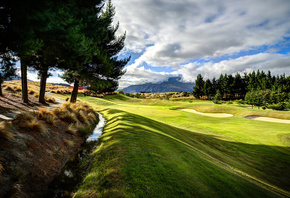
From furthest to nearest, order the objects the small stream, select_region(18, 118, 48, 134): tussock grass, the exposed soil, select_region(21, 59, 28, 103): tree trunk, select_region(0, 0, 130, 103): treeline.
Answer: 1. select_region(21, 59, 28, 103): tree trunk
2. select_region(18, 118, 48, 134): tussock grass
3. select_region(0, 0, 130, 103): treeline
4. the small stream
5. the exposed soil

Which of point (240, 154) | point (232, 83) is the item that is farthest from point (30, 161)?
point (232, 83)

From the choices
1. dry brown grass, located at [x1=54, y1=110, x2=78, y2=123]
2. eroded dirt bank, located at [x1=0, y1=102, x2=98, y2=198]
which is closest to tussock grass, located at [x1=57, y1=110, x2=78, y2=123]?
dry brown grass, located at [x1=54, y1=110, x2=78, y2=123]

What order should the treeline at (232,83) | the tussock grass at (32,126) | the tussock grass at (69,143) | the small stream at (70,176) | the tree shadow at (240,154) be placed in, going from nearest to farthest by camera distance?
1. the small stream at (70,176)
2. the tussock grass at (32,126)
3. the tussock grass at (69,143)
4. the tree shadow at (240,154)
5. the treeline at (232,83)

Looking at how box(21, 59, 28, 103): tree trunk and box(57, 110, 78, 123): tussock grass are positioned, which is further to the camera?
box(21, 59, 28, 103): tree trunk

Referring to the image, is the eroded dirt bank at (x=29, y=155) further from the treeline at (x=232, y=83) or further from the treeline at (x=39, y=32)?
the treeline at (x=232, y=83)

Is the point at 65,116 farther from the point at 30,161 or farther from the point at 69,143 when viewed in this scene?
the point at 30,161

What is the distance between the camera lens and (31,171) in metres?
3.67

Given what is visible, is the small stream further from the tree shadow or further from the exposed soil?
the tree shadow

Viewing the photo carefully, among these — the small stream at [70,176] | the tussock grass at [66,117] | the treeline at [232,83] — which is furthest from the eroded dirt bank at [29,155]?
the treeline at [232,83]

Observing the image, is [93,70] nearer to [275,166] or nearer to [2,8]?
[2,8]

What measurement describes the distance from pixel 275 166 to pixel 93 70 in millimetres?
20613

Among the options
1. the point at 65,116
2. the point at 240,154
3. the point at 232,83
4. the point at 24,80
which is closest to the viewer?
the point at 65,116

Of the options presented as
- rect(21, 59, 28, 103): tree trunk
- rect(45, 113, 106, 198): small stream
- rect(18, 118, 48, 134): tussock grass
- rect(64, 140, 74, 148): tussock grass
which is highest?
rect(21, 59, 28, 103): tree trunk

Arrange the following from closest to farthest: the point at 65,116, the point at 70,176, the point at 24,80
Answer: the point at 70,176
the point at 65,116
the point at 24,80
